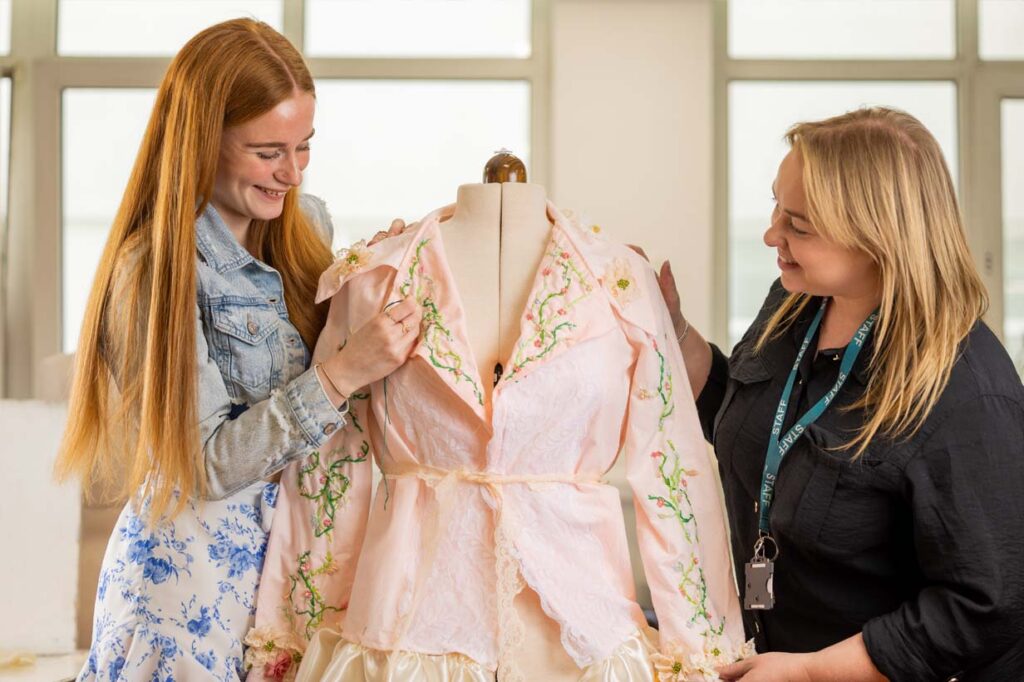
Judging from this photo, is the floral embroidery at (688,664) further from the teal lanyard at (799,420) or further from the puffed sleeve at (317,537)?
the puffed sleeve at (317,537)

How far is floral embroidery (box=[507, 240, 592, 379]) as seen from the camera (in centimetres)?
151

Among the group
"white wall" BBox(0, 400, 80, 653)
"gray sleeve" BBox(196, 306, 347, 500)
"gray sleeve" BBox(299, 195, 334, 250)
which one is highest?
"gray sleeve" BBox(299, 195, 334, 250)

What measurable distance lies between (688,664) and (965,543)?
411mm

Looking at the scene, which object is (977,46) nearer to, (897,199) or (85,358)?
(897,199)

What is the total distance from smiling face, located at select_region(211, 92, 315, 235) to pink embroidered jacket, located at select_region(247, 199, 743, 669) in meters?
0.17

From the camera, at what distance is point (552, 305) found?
154 cm

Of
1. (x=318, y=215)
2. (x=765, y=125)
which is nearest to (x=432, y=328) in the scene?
(x=318, y=215)

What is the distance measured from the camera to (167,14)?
4332mm

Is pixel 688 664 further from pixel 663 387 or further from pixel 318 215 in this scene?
pixel 318 215

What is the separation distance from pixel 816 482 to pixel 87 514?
238 cm

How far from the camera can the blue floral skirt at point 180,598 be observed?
1570 millimetres

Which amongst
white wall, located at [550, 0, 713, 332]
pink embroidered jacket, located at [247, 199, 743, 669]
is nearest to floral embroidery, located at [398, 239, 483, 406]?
pink embroidered jacket, located at [247, 199, 743, 669]

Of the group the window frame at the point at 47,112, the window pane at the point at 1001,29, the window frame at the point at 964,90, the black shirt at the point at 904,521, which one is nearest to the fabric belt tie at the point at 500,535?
the black shirt at the point at 904,521

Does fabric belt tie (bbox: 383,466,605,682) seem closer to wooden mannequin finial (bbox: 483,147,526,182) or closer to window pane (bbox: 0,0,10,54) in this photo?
wooden mannequin finial (bbox: 483,147,526,182)
